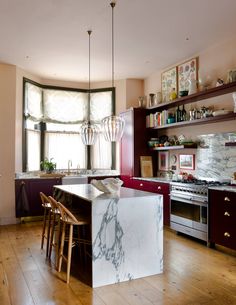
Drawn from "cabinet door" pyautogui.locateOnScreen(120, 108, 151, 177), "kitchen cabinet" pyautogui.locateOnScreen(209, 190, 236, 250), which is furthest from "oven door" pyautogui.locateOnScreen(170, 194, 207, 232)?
"cabinet door" pyautogui.locateOnScreen(120, 108, 151, 177)

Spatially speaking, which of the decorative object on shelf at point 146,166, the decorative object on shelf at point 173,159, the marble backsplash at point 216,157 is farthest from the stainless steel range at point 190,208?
the decorative object on shelf at point 146,166

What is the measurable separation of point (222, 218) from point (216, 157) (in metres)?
1.18

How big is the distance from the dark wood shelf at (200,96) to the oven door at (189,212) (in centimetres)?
169

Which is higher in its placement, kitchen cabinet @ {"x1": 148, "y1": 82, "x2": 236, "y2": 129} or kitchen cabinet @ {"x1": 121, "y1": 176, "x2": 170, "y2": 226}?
kitchen cabinet @ {"x1": 148, "y1": 82, "x2": 236, "y2": 129}

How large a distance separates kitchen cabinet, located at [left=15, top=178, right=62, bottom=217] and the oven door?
2.61 meters

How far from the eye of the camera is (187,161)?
5480mm

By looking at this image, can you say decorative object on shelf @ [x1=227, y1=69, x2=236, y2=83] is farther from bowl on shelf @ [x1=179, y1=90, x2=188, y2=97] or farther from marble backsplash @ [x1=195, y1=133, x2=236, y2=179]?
bowl on shelf @ [x1=179, y1=90, x2=188, y2=97]

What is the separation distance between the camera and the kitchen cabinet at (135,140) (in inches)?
245

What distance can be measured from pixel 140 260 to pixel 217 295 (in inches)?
32.9

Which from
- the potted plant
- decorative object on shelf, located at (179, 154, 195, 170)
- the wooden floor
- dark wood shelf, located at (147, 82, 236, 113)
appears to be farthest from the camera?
the potted plant

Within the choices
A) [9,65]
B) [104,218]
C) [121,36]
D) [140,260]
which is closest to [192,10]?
[121,36]

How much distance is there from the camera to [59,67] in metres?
6.02

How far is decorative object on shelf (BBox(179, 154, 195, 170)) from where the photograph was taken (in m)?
5.35

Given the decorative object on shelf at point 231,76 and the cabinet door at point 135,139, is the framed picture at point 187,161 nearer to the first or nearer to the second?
the cabinet door at point 135,139
